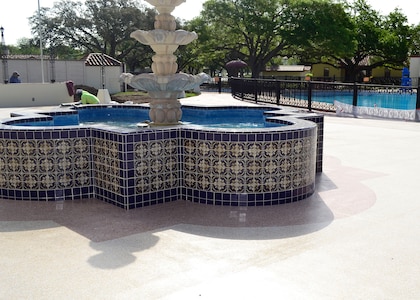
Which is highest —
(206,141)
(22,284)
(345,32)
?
(345,32)

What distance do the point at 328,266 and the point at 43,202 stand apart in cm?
395

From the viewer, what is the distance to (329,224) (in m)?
5.44

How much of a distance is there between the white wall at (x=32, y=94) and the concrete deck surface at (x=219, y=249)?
1869 centimetres

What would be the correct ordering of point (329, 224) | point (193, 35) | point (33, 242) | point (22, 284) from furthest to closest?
point (193, 35) → point (329, 224) → point (33, 242) → point (22, 284)

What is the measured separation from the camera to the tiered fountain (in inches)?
294

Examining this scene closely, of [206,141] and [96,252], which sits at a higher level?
[206,141]

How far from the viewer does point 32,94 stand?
2405 cm

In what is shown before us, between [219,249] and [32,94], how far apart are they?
21.9 m

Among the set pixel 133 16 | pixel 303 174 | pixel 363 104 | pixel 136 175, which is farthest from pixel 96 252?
pixel 133 16

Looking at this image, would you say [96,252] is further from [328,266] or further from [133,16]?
[133,16]

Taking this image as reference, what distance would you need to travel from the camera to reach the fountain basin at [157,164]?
603cm

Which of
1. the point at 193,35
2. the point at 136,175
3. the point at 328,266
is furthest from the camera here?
the point at 193,35

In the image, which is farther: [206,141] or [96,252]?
[206,141]

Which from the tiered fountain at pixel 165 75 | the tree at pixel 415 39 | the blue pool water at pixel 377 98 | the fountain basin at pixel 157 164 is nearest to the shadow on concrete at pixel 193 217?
the fountain basin at pixel 157 164
